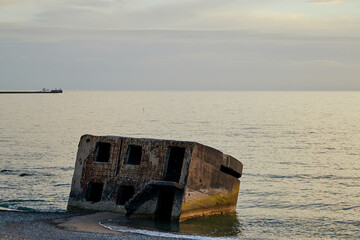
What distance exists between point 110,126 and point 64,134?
1037 cm

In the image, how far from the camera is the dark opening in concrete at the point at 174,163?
13512 mm

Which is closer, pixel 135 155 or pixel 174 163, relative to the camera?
pixel 174 163

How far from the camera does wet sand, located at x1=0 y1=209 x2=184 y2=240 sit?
1106 centimetres

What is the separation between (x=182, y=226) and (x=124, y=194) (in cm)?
186

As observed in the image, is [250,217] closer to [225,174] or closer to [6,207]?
[225,174]

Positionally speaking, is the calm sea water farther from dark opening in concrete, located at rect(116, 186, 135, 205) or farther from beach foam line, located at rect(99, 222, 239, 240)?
dark opening in concrete, located at rect(116, 186, 135, 205)

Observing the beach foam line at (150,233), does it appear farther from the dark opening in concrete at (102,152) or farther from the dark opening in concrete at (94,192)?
the dark opening in concrete at (102,152)

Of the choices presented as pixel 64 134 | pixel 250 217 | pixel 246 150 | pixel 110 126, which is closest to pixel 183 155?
pixel 250 217

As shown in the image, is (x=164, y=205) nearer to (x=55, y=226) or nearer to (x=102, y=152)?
(x=102, y=152)

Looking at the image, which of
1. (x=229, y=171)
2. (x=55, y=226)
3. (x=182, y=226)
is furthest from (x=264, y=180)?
(x=55, y=226)

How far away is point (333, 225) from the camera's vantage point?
51.3 ft

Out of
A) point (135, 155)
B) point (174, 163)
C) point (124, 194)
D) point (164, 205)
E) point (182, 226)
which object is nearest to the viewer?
point (182, 226)

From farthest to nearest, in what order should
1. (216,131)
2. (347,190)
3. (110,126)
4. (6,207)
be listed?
(110,126) < (216,131) < (347,190) < (6,207)

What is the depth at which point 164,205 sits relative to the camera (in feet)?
44.4
